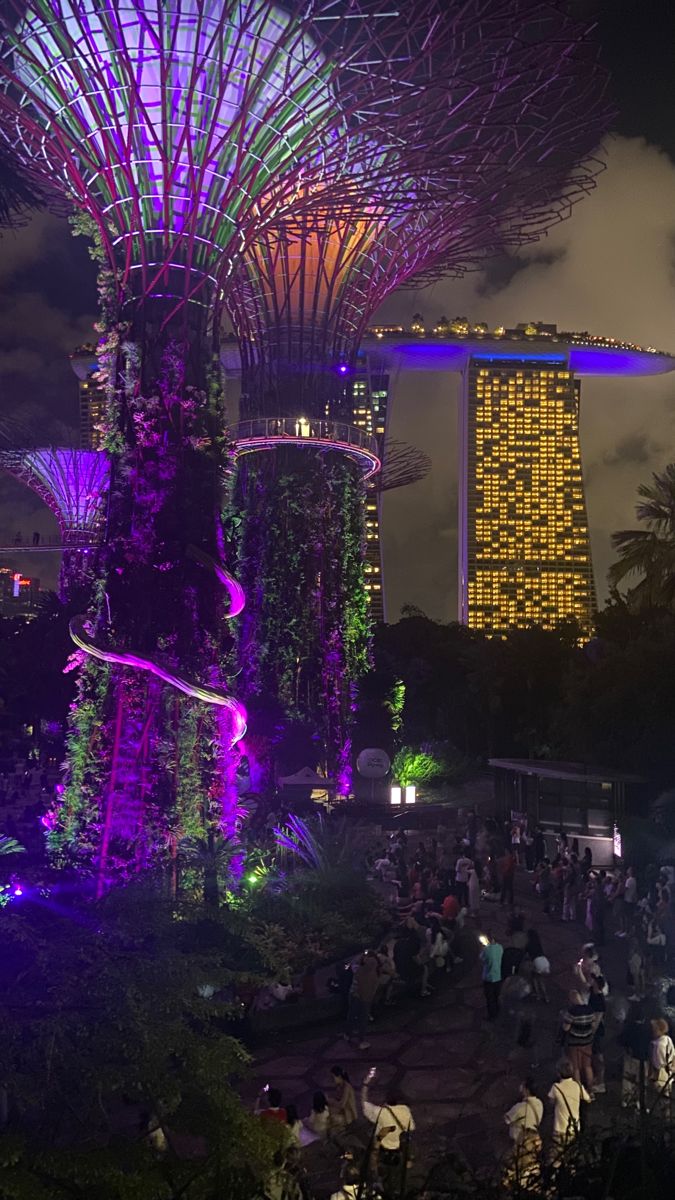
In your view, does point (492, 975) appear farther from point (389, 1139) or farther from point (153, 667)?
point (153, 667)

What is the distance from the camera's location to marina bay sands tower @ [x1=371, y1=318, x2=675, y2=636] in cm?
16862

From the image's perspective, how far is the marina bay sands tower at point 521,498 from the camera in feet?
553

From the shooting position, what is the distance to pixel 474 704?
2082 inches

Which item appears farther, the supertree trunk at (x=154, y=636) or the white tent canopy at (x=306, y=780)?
the white tent canopy at (x=306, y=780)

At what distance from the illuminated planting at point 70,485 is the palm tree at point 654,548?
31.9m

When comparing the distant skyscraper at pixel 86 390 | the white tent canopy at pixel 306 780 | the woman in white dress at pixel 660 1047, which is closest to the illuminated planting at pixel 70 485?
the distant skyscraper at pixel 86 390

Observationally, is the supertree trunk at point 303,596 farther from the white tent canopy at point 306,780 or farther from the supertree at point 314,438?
the white tent canopy at point 306,780

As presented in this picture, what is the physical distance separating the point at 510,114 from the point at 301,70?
18.3ft

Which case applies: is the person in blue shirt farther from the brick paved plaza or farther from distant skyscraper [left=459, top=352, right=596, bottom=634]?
distant skyscraper [left=459, top=352, right=596, bottom=634]

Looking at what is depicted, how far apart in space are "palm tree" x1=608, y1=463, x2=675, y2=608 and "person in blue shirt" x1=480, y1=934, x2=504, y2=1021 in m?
20.5

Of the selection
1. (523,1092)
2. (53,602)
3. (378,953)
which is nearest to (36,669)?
(53,602)

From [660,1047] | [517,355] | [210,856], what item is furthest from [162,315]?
[517,355]

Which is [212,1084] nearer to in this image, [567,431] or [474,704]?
[474,704]

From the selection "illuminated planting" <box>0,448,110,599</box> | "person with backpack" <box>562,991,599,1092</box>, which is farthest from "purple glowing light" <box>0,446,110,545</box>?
"person with backpack" <box>562,991,599,1092</box>
